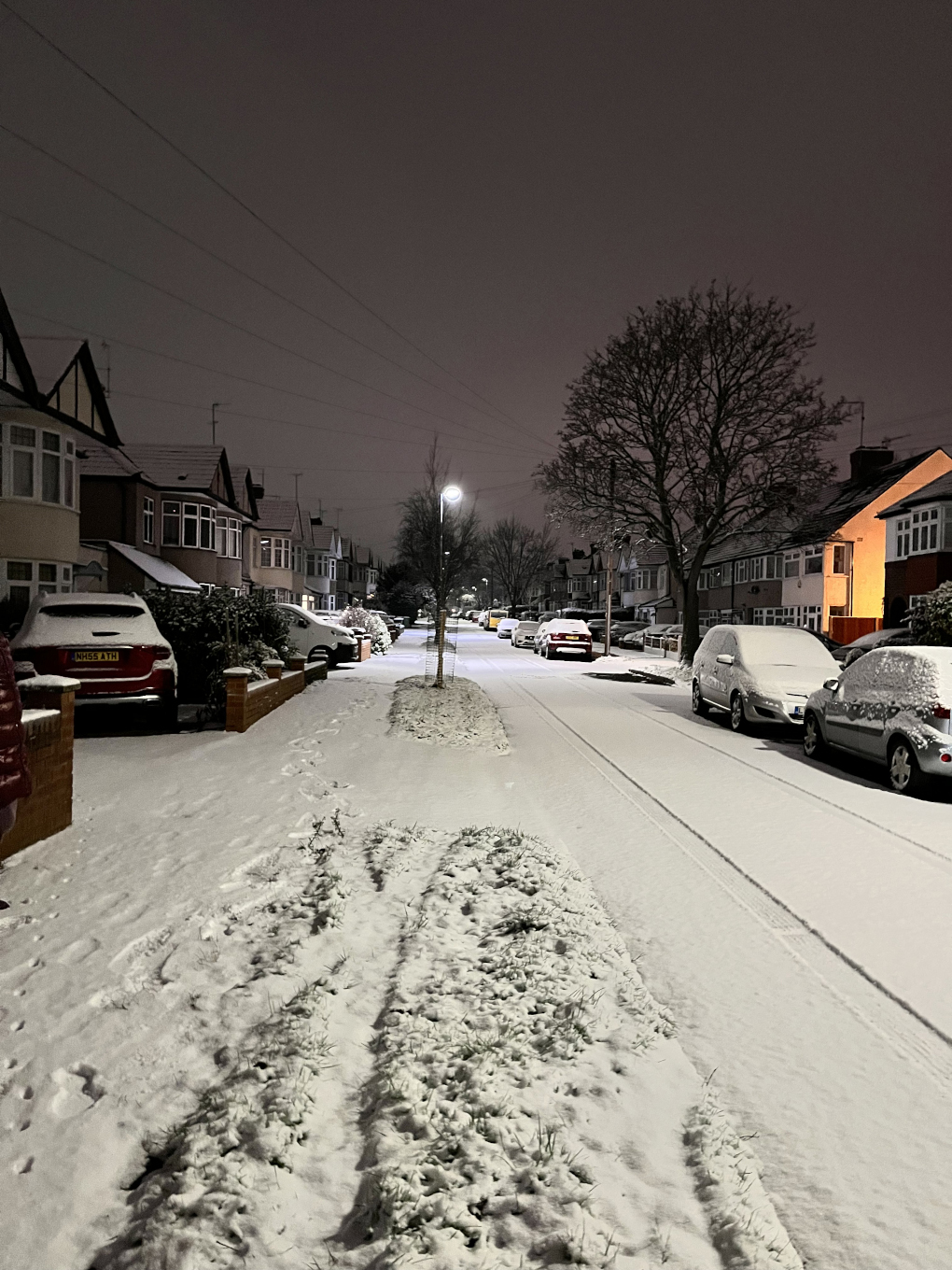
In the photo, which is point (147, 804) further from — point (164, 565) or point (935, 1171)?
point (164, 565)

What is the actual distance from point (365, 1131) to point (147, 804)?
528 centimetres

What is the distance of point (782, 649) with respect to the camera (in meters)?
14.6

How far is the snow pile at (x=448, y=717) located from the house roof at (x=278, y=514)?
133 feet

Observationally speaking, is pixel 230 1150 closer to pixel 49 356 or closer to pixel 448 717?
pixel 448 717

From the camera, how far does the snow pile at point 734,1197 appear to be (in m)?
2.46

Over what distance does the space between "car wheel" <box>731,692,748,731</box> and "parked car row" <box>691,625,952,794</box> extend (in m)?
0.02

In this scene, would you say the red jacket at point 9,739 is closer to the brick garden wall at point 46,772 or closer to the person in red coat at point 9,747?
the person in red coat at point 9,747

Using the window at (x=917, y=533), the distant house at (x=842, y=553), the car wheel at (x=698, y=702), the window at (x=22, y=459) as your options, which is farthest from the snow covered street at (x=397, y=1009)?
the distant house at (x=842, y=553)

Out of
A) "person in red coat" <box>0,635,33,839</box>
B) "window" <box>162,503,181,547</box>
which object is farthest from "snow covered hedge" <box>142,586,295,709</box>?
"window" <box>162,503,181,547</box>

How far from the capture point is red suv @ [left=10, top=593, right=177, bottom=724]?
10781mm

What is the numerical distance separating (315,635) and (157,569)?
9.96 meters

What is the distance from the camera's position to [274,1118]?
299 cm

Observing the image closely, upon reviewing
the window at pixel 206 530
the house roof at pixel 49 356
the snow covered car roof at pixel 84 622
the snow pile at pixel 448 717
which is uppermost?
the house roof at pixel 49 356

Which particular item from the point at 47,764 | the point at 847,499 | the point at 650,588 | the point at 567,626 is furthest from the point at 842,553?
the point at 47,764
